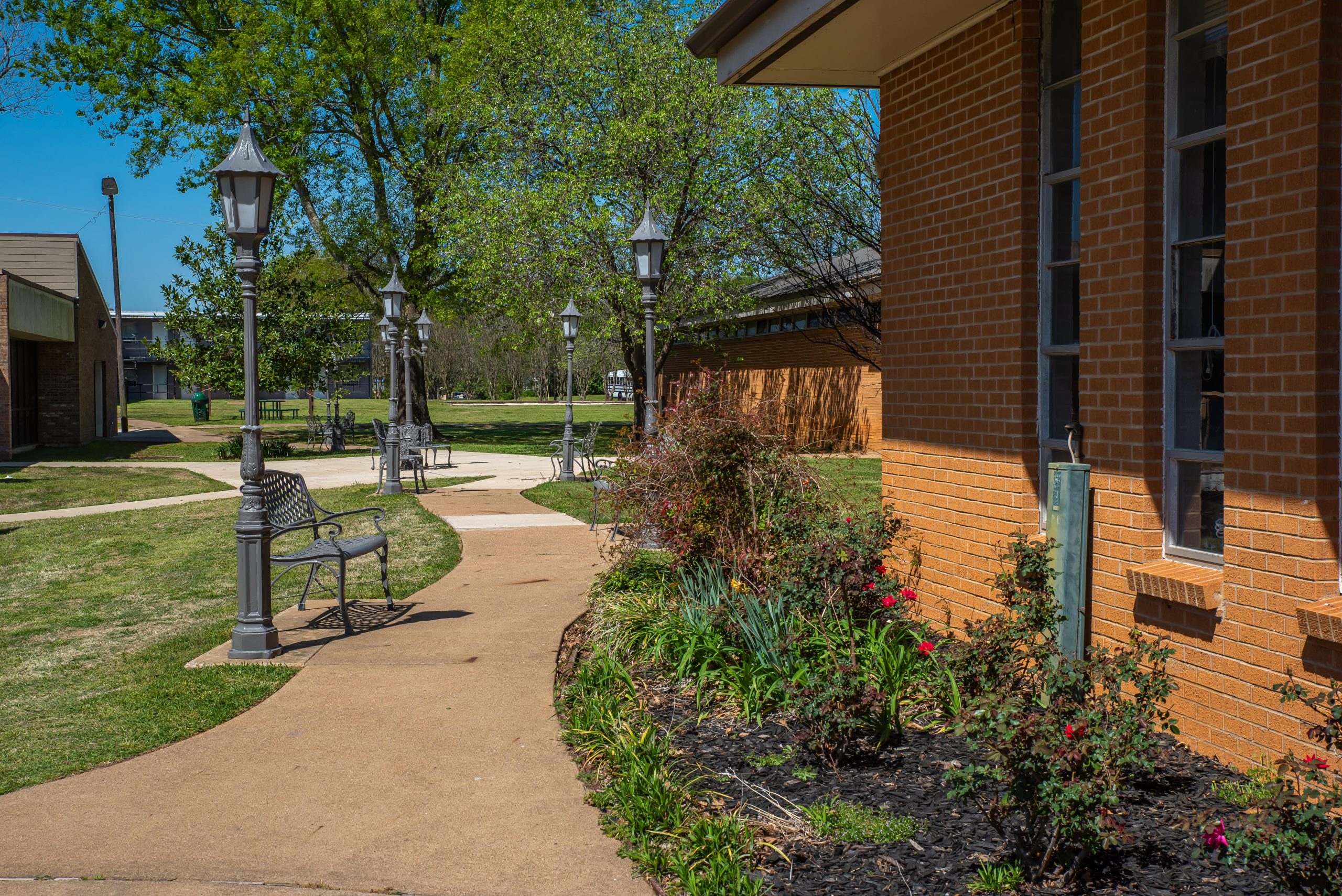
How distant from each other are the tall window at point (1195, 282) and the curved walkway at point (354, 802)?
2.72m

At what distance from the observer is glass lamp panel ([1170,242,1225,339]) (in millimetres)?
4289

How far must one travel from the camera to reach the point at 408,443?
20891mm

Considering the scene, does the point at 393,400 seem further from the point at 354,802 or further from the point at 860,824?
the point at 860,824

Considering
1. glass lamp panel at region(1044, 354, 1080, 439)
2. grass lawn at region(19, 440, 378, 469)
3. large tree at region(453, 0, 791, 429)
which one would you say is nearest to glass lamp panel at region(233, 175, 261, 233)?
glass lamp panel at region(1044, 354, 1080, 439)

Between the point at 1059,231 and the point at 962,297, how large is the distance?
719 mm

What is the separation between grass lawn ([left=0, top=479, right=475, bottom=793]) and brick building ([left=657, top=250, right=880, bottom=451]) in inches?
400

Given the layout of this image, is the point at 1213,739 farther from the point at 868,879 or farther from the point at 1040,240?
the point at 1040,240

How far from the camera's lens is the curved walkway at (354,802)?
3.73 meters

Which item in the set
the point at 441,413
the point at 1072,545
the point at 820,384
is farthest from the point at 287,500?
the point at 441,413

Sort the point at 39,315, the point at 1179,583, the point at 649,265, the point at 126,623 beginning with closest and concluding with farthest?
1. the point at 1179,583
2. the point at 126,623
3. the point at 649,265
4. the point at 39,315

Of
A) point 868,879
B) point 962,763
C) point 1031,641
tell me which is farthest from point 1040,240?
point 868,879

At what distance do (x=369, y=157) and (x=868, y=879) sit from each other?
3041 cm

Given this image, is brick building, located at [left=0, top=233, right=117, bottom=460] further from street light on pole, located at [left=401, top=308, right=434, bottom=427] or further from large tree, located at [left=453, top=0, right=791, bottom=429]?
large tree, located at [left=453, top=0, right=791, bottom=429]

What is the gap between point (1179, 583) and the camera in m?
4.20
